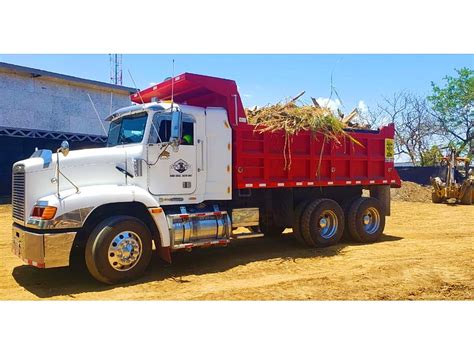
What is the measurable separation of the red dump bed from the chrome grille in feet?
9.42

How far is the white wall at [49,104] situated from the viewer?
65.5ft

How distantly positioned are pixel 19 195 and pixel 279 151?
4.37 meters

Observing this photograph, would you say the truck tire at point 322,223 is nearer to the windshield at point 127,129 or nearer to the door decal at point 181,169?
the door decal at point 181,169

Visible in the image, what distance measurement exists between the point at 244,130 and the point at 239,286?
9.34 ft

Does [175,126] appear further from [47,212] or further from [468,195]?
[468,195]

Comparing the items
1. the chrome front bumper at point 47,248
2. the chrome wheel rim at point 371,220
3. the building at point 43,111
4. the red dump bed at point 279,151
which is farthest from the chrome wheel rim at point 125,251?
the building at point 43,111

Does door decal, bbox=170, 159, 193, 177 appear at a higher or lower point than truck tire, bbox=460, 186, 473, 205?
higher

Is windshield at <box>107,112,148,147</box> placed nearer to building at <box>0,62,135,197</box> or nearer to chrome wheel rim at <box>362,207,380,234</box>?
chrome wheel rim at <box>362,207,380,234</box>

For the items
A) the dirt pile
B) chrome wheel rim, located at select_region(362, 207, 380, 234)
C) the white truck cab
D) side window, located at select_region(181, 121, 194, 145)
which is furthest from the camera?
the dirt pile

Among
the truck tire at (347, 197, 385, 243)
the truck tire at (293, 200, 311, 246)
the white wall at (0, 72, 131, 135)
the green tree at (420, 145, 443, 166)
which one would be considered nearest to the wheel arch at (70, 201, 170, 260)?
the truck tire at (293, 200, 311, 246)

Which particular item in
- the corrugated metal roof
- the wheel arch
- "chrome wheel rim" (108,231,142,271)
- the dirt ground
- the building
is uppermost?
the corrugated metal roof

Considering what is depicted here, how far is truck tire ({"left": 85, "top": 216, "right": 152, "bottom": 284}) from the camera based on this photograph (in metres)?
5.68

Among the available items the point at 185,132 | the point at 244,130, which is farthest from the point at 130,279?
the point at 244,130

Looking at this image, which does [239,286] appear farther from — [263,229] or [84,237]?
[263,229]
